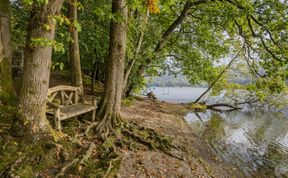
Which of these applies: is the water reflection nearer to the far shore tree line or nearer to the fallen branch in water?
the far shore tree line

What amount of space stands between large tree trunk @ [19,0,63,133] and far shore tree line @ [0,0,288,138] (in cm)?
2

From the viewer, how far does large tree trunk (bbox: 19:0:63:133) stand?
543 centimetres

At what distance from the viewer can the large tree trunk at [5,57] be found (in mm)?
6893

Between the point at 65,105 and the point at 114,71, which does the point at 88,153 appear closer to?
the point at 65,105

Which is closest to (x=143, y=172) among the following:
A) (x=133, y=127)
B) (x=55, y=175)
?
(x=55, y=175)

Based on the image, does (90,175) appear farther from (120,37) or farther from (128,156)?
(120,37)

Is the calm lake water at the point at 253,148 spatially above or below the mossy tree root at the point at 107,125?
below

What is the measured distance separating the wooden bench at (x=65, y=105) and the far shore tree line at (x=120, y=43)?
1.32 feet

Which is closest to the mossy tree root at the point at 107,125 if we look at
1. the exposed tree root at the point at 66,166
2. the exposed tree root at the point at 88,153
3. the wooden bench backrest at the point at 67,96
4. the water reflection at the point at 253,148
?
the exposed tree root at the point at 88,153

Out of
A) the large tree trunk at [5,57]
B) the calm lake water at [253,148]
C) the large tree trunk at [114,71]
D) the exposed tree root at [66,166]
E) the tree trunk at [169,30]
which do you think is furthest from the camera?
the tree trunk at [169,30]

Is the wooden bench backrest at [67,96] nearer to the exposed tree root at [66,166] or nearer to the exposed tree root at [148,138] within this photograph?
the exposed tree root at [148,138]

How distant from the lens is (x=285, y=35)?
10055 millimetres

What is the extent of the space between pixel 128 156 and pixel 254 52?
8.07 metres

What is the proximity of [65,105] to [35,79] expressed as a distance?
107 inches
